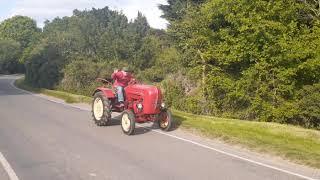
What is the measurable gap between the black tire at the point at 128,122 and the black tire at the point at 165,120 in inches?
43.4

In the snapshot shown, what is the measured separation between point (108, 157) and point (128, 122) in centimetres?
315

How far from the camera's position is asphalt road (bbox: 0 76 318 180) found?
941cm

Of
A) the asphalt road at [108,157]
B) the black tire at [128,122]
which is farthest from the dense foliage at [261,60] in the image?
the black tire at [128,122]

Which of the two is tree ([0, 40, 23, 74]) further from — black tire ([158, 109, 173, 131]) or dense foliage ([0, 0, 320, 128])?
black tire ([158, 109, 173, 131])

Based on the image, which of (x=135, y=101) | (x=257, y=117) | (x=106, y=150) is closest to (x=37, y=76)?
(x=257, y=117)

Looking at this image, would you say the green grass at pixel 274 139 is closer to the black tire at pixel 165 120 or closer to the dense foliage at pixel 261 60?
the black tire at pixel 165 120

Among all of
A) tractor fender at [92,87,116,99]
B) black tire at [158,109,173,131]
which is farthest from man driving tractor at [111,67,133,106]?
black tire at [158,109,173,131]

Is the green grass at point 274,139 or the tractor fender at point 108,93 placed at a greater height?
the tractor fender at point 108,93

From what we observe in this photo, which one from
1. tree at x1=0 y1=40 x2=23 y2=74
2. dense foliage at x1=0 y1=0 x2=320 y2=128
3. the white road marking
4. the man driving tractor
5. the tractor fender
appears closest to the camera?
the white road marking

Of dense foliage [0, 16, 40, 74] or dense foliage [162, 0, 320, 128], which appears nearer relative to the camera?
dense foliage [162, 0, 320, 128]

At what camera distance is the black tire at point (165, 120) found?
47.9 feet

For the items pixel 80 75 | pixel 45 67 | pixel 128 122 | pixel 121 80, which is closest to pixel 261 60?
pixel 121 80

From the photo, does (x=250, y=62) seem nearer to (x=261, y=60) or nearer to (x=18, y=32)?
(x=261, y=60)

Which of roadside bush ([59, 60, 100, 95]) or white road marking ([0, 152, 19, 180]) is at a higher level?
roadside bush ([59, 60, 100, 95])
